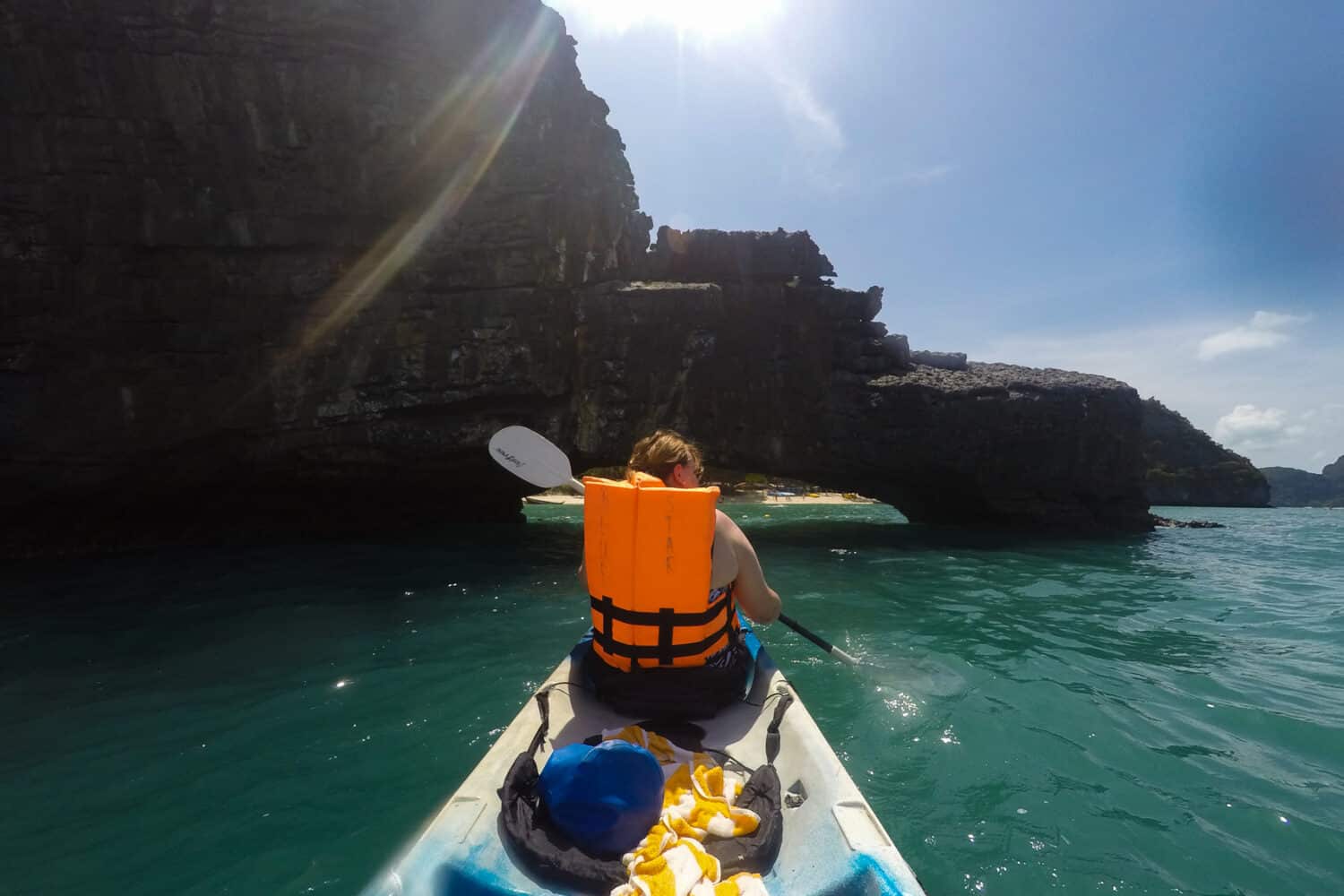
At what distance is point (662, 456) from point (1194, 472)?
3192 inches

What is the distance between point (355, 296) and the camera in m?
13.1

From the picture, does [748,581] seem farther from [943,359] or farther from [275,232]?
[943,359]

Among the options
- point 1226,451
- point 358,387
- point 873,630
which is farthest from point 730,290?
point 1226,451

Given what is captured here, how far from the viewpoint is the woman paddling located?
2.89 m

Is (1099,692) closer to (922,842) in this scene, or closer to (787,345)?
(922,842)

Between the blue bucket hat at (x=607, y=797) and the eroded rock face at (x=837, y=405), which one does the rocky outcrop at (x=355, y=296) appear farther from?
the blue bucket hat at (x=607, y=797)

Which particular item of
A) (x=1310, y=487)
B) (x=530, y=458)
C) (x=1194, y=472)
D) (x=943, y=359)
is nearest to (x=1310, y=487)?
(x=1310, y=487)

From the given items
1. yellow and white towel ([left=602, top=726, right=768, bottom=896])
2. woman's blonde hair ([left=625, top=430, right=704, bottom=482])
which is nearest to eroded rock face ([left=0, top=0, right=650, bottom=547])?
woman's blonde hair ([left=625, top=430, right=704, bottom=482])

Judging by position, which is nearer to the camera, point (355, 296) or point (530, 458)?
point (530, 458)

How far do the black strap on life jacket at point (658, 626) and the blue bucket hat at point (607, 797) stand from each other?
0.90 metres

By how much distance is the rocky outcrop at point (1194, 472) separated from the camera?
60062 mm

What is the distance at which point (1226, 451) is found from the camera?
204 feet

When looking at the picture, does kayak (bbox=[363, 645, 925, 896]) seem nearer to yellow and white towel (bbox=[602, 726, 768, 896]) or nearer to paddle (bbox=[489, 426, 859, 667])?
yellow and white towel (bbox=[602, 726, 768, 896])

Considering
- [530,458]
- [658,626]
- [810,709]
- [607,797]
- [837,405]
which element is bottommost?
[810,709]
